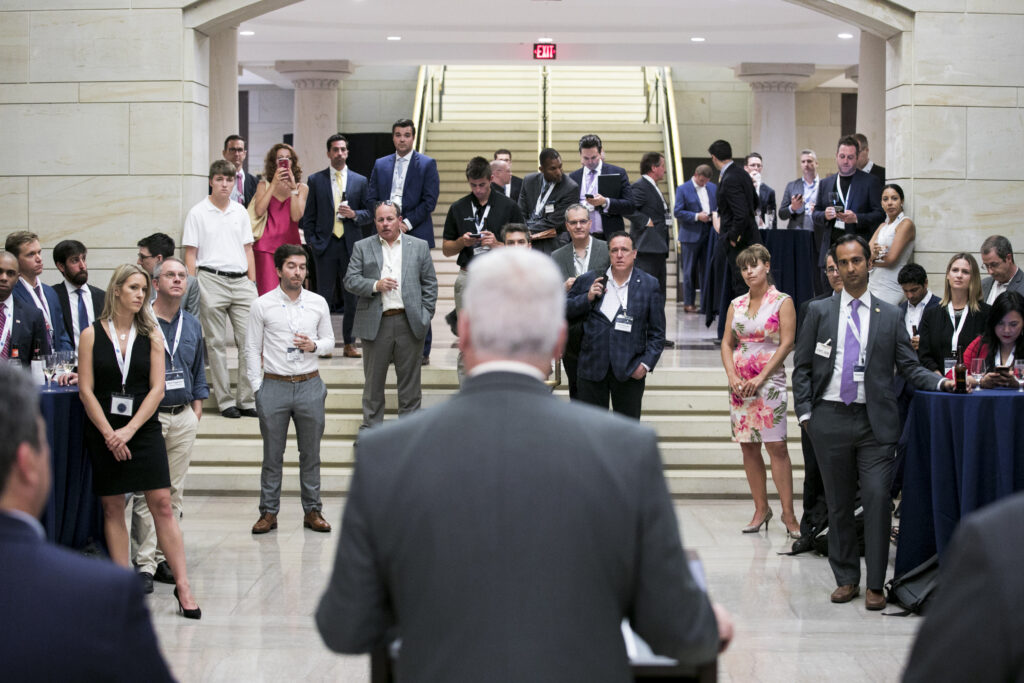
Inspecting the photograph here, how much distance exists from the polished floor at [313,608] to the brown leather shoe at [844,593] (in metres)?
0.04

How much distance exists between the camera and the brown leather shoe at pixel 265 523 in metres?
7.29

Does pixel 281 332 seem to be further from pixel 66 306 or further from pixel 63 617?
pixel 63 617

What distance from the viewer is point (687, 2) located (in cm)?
1459

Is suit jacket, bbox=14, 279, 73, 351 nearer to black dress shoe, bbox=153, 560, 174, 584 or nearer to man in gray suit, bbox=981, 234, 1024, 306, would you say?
black dress shoe, bbox=153, 560, 174, 584

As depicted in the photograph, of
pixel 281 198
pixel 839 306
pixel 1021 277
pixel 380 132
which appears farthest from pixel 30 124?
pixel 380 132

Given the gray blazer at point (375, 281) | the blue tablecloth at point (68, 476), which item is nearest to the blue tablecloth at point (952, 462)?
the gray blazer at point (375, 281)

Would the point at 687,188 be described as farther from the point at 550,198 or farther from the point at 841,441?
the point at 841,441

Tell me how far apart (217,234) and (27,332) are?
2327 millimetres

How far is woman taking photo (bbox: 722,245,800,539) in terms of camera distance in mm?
7137

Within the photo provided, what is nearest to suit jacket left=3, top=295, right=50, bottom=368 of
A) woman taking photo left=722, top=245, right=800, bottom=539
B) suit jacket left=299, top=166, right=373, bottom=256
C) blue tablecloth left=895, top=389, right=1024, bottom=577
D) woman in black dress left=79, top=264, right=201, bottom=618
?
woman in black dress left=79, top=264, right=201, bottom=618

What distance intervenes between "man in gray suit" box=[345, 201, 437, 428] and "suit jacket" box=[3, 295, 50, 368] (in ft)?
7.26

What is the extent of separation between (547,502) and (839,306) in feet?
14.4

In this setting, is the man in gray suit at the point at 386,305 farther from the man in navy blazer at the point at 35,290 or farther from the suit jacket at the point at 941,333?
the suit jacket at the point at 941,333

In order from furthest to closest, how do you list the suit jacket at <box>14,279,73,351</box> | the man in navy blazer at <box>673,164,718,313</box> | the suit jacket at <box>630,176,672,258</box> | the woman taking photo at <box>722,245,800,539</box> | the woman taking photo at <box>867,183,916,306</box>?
the man in navy blazer at <box>673,164,718,313</box> → the suit jacket at <box>630,176,672,258</box> → the woman taking photo at <box>867,183,916,306</box> → the woman taking photo at <box>722,245,800,539</box> → the suit jacket at <box>14,279,73,351</box>
